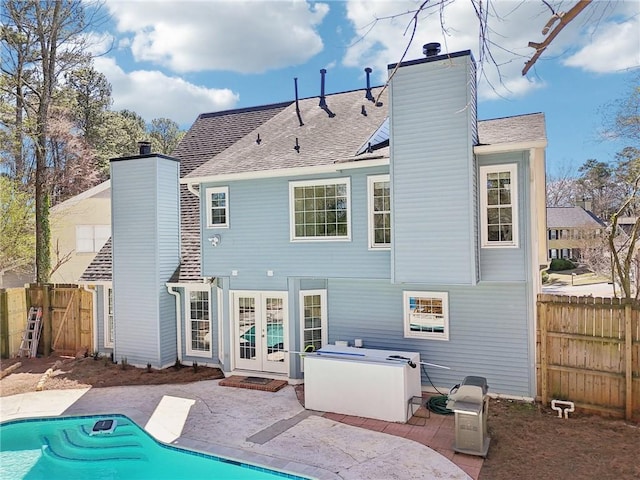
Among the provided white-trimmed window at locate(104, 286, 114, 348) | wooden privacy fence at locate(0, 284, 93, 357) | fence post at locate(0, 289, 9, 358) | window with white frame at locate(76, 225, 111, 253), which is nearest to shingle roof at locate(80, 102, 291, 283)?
white-trimmed window at locate(104, 286, 114, 348)

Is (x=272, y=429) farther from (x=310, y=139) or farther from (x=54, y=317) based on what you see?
(x=54, y=317)

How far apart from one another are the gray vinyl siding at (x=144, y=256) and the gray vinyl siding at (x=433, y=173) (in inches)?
267

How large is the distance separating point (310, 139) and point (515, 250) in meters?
5.87

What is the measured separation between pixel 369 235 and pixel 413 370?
118 inches

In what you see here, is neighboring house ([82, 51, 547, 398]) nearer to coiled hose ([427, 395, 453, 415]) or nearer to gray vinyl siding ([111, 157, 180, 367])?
gray vinyl siding ([111, 157, 180, 367])

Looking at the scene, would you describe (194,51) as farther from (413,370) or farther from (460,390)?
(460,390)

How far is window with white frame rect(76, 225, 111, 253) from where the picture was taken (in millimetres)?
20236

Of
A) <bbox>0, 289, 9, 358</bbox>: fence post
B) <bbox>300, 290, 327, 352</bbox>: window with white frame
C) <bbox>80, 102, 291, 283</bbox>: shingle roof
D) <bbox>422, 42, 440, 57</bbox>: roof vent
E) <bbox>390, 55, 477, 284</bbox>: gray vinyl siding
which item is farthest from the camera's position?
<bbox>0, 289, 9, 358</bbox>: fence post

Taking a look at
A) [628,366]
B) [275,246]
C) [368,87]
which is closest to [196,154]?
[368,87]

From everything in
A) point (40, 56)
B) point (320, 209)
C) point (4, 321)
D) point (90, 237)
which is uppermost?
point (40, 56)

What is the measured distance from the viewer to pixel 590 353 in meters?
8.60

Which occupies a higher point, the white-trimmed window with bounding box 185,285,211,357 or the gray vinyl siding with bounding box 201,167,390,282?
the gray vinyl siding with bounding box 201,167,390,282

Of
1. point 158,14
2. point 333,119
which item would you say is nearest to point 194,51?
point 158,14

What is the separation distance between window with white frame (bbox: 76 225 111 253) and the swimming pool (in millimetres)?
12641
